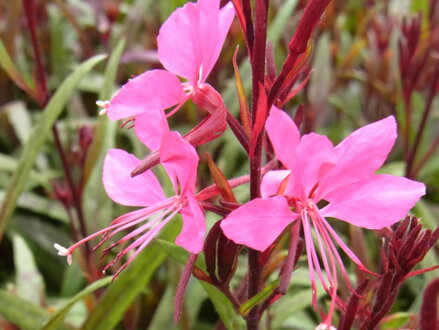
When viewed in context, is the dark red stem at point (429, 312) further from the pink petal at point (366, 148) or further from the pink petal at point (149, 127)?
the pink petal at point (149, 127)

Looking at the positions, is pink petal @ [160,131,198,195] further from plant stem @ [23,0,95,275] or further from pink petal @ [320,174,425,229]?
plant stem @ [23,0,95,275]

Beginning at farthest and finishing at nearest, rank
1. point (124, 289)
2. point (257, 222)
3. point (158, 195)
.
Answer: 1. point (124, 289)
2. point (158, 195)
3. point (257, 222)

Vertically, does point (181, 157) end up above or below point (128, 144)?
above

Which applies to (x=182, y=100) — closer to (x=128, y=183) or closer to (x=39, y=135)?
(x=128, y=183)

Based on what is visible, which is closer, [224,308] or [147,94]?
[147,94]

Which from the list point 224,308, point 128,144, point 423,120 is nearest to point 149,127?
point 224,308

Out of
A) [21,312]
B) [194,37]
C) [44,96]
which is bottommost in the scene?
[21,312]

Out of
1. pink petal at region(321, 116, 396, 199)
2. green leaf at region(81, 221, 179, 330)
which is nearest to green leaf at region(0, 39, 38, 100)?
green leaf at region(81, 221, 179, 330)

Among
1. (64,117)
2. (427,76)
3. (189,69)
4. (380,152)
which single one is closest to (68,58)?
(64,117)
